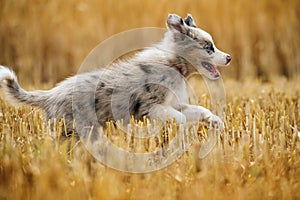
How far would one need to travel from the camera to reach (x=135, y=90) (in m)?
3.69

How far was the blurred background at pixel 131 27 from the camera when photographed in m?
7.42

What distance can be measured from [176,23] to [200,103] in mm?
1119

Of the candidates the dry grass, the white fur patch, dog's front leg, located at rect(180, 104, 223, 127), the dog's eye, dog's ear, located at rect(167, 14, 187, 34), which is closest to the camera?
the dry grass

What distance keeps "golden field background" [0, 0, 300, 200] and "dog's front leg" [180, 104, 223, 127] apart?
0.32 ft

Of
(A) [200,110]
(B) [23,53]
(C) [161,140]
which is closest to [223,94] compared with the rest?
Result: (A) [200,110]

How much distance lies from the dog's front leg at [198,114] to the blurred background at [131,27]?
4.01 metres

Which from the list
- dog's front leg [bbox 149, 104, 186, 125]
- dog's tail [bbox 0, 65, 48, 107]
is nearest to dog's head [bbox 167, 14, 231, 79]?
dog's front leg [bbox 149, 104, 186, 125]

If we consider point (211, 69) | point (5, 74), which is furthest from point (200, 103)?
point (5, 74)

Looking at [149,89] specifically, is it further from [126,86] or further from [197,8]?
[197,8]

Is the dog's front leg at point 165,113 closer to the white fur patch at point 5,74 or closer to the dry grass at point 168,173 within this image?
the dry grass at point 168,173

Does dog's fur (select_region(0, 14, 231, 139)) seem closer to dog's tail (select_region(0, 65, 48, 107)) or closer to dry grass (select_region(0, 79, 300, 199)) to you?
dog's tail (select_region(0, 65, 48, 107))

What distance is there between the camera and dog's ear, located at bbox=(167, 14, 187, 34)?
3.90m

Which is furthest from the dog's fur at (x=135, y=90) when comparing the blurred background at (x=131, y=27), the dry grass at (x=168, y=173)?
the blurred background at (x=131, y=27)

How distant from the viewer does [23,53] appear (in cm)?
741
